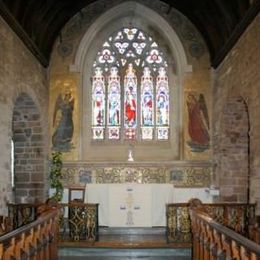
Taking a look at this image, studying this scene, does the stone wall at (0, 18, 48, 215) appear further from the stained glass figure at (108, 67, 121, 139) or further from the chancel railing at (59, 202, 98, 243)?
the stained glass figure at (108, 67, 121, 139)

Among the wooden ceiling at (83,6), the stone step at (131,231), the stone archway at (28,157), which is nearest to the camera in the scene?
the wooden ceiling at (83,6)

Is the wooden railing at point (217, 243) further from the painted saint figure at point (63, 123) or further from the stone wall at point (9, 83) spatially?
the painted saint figure at point (63, 123)

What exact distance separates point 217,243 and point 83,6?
830 centimetres

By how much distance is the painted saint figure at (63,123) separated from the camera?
470 inches

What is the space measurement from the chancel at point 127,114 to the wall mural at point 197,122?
0.02m

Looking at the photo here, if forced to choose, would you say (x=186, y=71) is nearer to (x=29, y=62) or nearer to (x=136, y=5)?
(x=136, y=5)

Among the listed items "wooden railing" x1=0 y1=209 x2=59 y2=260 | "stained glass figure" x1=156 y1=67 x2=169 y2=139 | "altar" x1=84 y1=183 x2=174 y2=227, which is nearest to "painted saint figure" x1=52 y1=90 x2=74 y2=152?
"stained glass figure" x1=156 y1=67 x2=169 y2=139

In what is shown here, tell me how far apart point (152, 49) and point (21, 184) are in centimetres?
420

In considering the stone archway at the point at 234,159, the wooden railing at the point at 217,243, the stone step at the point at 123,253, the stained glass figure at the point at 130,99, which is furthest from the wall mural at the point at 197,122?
the wooden railing at the point at 217,243

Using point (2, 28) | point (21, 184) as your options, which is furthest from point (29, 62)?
point (21, 184)

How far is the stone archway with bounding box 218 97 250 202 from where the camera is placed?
36.2 feet

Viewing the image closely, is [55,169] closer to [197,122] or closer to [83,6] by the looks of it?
[197,122]

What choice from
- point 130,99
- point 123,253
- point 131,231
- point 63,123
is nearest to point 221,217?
point 123,253

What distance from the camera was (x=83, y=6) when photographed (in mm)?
11961
